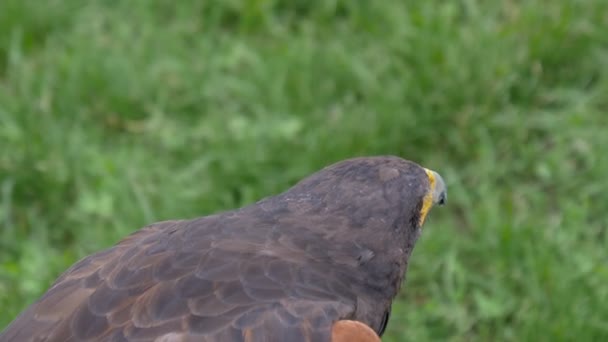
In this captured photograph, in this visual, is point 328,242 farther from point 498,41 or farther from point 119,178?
point 498,41

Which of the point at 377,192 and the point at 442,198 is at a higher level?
the point at 377,192

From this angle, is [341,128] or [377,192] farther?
[341,128]

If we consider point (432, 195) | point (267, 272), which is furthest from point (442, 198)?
point (267, 272)

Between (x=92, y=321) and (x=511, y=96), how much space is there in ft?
9.65

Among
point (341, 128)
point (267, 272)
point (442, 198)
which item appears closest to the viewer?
point (267, 272)

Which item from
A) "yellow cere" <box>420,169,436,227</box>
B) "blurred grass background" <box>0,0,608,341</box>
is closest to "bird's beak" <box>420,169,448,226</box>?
"yellow cere" <box>420,169,436,227</box>

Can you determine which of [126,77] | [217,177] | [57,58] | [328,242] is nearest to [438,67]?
[217,177]

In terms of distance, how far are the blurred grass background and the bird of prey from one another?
1.26 m

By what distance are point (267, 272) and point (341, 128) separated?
2104 mm

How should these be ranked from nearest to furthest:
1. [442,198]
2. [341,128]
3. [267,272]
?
[267,272] < [442,198] < [341,128]

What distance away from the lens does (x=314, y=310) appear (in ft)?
10.3

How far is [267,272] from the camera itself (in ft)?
10.7

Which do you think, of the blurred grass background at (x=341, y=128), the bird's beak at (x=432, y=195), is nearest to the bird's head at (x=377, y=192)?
the bird's beak at (x=432, y=195)

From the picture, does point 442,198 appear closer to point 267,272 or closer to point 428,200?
point 428,200
